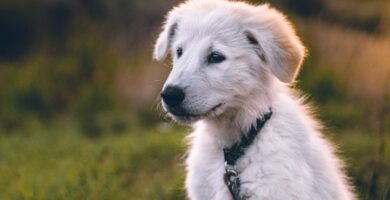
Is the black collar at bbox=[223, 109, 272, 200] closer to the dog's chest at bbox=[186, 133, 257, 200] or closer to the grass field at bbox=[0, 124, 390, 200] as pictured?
the dog's chest at bbox=[186, 133, 257, 200]

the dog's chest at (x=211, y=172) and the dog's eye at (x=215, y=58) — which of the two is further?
the dog's eye at (x=215, y=58)

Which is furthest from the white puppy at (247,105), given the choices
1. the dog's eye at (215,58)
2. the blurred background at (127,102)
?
the blurred background at (127,102)

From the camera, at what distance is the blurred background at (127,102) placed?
8.33m

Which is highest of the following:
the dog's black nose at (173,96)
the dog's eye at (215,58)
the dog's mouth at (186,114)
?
the dog's eye at (215,58)

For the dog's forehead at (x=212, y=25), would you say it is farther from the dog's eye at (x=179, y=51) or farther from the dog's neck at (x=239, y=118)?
the dog's neck at (x=239, y=118)

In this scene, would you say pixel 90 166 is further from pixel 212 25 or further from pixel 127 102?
pixel 127 102

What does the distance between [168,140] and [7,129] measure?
8.84ft

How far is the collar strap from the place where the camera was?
19.7ft

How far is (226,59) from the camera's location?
19.8 feet

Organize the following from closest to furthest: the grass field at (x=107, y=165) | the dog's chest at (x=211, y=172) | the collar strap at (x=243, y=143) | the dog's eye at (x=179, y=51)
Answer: the dog's chest at (x=211, y=172) < the collar strap at (x=243, y=143) < the dog's eye at (x=179, y=51) < the grass field at (x=107, y=165)

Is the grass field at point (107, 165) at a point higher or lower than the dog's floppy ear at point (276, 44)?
lower

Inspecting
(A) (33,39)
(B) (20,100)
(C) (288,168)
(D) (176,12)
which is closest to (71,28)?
(A) (33,39)

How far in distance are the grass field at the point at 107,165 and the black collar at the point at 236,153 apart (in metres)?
1.47

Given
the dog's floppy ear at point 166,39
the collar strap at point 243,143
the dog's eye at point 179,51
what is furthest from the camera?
the dog's floppy ear at point 166,39
